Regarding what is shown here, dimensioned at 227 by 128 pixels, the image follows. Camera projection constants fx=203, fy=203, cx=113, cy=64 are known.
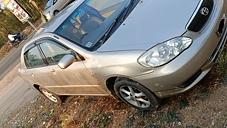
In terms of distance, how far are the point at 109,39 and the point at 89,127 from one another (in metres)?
1.71

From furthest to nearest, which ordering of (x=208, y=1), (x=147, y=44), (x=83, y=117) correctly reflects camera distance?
(x=83, y=117)
(x=208, y=1)
(x=147, y=44)

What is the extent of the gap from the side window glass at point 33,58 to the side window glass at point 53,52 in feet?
0.89

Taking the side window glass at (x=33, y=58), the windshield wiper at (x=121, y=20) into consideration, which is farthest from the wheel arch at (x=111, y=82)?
the side window glass at (x=33, y=58)

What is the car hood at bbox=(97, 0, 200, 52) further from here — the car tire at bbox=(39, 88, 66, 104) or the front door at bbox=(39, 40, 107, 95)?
the car tire at bbox=(39, 88, 66, 104)

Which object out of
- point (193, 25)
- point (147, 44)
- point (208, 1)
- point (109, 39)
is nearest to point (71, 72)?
point (109, 39)

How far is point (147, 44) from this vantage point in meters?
2.56

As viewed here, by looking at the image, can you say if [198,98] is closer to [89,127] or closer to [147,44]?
[147,44]

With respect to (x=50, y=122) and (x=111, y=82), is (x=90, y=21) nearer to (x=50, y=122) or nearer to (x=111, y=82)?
(x=111, y=82)

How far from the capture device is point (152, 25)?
276cm

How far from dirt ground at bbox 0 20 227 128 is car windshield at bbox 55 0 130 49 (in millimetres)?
1342

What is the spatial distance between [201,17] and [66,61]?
1.97m

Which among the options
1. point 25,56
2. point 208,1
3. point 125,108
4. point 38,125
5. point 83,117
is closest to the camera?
point 208,1

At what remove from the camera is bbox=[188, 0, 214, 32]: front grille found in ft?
8.55

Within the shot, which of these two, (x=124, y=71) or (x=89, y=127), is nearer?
(x=124, y=71)
